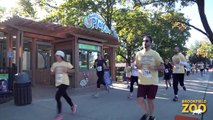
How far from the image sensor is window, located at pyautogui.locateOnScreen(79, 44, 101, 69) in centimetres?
1596

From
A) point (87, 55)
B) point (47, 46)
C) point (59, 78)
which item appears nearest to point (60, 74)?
point (59, 78)

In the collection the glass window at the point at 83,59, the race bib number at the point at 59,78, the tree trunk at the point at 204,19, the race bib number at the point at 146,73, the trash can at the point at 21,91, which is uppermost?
the tree trunk at the point at 204,19

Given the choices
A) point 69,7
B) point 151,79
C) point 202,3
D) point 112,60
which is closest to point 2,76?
point 151,79

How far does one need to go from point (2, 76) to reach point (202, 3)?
24.1ft

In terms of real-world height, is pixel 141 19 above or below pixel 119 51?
above

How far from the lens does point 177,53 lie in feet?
33.3

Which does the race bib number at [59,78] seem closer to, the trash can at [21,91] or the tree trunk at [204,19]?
the trash can at [21,91]

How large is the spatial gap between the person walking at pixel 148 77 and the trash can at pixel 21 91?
426 centimetres

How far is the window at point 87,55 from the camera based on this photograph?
16.0 m

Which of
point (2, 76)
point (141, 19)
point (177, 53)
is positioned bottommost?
point (2, 76)

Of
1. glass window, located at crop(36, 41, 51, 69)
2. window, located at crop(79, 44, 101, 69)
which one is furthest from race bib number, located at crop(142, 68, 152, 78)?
glass window, located at crop(36, 41, 51, 69)

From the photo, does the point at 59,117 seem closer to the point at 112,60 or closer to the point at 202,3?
the point at 202,3

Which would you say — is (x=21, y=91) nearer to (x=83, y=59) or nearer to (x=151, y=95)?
(x=151, y=95)

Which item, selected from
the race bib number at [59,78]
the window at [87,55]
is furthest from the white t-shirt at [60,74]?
the window at [87,55]
